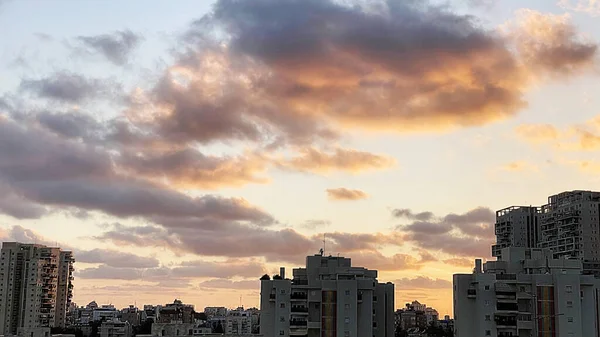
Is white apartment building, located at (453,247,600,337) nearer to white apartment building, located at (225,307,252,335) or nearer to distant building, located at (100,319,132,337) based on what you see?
distant building, located at (100,319,132,337)

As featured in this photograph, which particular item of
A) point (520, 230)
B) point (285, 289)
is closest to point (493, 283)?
point (285, 289)

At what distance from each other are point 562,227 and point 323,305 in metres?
58.2

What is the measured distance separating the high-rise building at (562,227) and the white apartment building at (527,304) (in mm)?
38849

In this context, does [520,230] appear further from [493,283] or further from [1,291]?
[1,291]

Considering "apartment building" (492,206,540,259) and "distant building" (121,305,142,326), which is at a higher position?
"apartment building" (492,206,540,259)

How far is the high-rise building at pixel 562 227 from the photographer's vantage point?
107m

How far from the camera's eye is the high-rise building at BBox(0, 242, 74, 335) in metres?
125

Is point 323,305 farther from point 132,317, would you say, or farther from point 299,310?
point 132,317

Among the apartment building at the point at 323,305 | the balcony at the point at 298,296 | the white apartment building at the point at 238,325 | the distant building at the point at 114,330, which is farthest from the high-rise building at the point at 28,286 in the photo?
the balcony at the point at 298,296

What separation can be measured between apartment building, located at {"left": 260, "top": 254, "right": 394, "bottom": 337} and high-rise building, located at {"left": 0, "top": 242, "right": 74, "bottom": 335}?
226 ft

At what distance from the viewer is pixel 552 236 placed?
11206cm

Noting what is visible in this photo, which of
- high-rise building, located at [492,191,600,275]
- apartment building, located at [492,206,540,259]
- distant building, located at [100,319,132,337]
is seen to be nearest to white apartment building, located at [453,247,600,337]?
high-rise building, located at [492,191,600,275]

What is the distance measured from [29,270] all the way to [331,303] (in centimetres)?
7972

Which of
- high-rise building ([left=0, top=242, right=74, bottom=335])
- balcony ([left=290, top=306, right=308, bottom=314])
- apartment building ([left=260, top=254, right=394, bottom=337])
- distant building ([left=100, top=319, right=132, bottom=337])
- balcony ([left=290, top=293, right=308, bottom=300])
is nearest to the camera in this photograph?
apartment building ([left=260, top=254, right=394, bottom=337])
